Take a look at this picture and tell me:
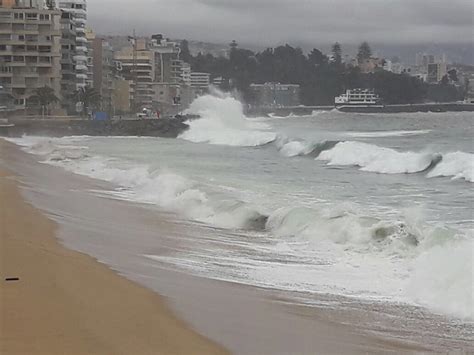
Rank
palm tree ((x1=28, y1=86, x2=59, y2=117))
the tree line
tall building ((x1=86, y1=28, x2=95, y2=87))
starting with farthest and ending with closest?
the tree line, tall building ((x1=86, y1=28, x2=95, y2=87)), palm tree ((x1=28, y1=86, x2=59, y2=117))

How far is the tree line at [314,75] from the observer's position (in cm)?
11819

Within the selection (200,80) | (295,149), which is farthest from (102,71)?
(295,149)

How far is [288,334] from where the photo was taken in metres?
5.16

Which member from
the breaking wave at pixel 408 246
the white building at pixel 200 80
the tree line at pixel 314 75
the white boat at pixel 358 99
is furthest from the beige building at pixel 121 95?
the breaking wave at pixel 408 246

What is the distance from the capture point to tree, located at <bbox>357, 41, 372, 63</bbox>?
126m

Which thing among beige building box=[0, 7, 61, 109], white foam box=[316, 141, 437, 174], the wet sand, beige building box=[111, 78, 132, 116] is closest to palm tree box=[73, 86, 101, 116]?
beige building box=[0, 7, 61, 109]

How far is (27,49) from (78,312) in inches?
2304

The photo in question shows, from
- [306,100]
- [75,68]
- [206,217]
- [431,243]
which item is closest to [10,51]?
[75,68]

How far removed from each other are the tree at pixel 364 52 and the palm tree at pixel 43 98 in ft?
250

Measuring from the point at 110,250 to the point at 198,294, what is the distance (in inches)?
88.0

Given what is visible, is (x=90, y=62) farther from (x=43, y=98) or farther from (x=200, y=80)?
(x=200, y=80)

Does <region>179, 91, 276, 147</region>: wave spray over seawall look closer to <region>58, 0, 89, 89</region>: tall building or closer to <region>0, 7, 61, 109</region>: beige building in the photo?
<region>58, 0, 89, 89</region>: tall building

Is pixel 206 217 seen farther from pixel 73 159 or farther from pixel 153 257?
pixel 73 159

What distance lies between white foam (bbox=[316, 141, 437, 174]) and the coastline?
16.6 m
